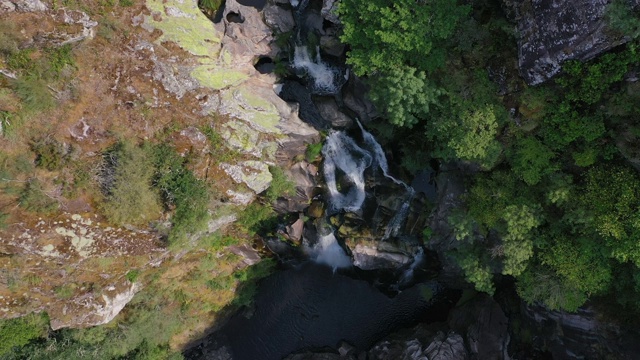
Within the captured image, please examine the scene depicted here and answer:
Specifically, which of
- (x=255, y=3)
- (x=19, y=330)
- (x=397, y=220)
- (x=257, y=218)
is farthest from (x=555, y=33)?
(x=19, y=330)

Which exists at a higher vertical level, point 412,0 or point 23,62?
point 412,0

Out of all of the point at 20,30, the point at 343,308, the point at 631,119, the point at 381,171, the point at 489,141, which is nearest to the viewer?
the point at 631,119

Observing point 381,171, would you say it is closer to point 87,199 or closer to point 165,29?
point 165,29

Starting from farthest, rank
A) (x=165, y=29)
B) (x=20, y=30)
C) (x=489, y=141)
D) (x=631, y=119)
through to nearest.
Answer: (x=165, y=29), (x=489, y=141), (x=20, y=30), (x=631, y=119)

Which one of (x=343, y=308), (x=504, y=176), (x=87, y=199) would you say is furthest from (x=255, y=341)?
(x=504, y=176)

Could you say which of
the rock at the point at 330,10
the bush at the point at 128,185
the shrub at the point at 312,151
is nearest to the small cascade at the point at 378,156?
the shrub at the point at 312,151

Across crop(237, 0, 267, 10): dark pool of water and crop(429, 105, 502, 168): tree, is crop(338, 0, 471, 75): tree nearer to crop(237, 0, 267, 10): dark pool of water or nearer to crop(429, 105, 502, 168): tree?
crop(429, 105, 502, 168): tree
